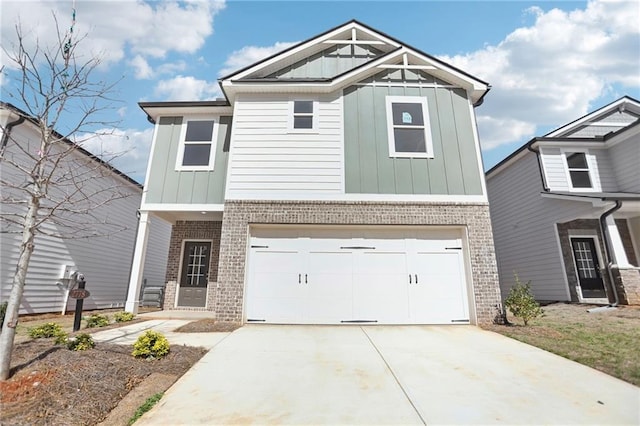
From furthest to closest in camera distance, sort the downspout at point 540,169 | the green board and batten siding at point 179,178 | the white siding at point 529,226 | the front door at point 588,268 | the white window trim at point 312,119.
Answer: the downspout at point 540,169, the white siding at point 529,226, the front door at point 588,268, the green board and batten siding at point 179,178, the white window trim at point 312,119

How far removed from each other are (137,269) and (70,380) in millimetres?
6063

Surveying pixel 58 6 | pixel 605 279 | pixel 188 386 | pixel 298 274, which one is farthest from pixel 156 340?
pixel 605 279

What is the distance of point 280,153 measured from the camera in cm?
799

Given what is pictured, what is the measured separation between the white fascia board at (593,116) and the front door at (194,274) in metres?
16.1

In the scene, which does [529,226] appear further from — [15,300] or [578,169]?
[15,300]

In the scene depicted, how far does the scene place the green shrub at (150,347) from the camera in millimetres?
4227

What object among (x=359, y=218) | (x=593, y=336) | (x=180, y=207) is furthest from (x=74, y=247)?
(x=593, y=336)

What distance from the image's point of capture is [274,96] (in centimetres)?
847

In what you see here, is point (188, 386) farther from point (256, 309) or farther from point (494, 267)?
point (494, 267)

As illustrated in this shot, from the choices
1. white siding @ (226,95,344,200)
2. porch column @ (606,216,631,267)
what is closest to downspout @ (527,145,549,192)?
porch column @ (606,216,631,267)

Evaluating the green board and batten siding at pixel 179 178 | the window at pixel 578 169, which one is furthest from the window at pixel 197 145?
the window at pixel 578 169

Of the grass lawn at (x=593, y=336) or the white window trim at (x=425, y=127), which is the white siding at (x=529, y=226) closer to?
the grass lawn at (x=593, y=336)

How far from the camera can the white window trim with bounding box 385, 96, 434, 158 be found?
7957mm

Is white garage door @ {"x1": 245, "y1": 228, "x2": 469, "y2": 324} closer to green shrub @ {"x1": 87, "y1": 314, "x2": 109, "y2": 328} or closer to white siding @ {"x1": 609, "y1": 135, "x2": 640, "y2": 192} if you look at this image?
green shrub @ {"x1": 87, "y1": 314, "x2": 109, "y2": 328}
